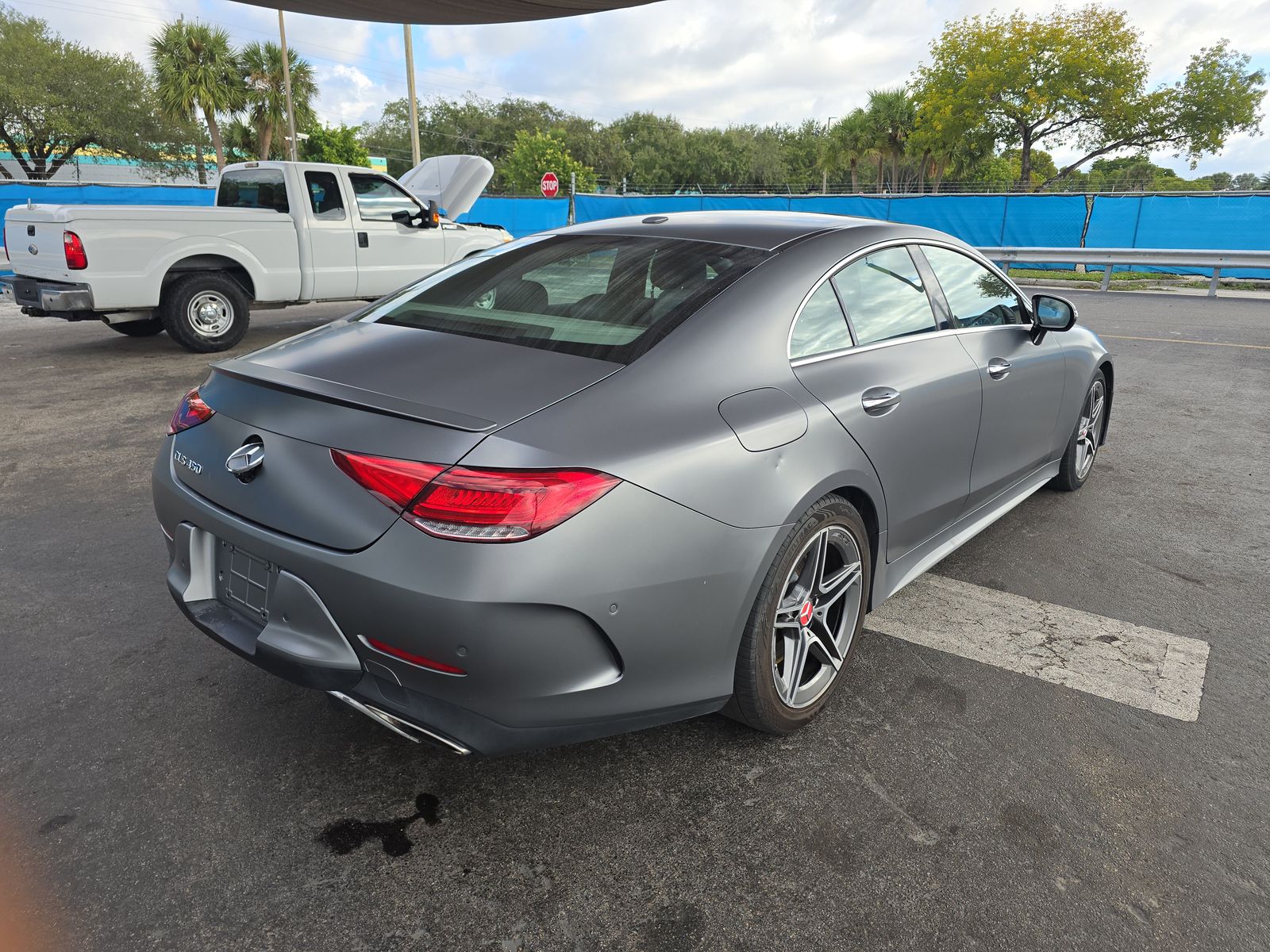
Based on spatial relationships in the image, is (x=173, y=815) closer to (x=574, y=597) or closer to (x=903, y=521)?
(x=574, y=597)

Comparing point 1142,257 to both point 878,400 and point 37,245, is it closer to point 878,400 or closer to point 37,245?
point 878,400

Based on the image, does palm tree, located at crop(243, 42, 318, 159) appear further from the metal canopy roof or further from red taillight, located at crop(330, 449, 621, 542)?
red taillight, located at crop(330, 449, 621, 542)

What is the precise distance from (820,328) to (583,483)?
1178mm

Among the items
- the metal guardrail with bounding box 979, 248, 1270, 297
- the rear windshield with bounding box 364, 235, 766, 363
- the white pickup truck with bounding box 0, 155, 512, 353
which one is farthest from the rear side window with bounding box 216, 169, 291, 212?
the metal guardrail with bounding box 979, 248, 1270, 297

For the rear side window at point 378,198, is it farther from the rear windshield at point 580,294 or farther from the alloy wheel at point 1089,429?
the alloy wheel at point 1089,429

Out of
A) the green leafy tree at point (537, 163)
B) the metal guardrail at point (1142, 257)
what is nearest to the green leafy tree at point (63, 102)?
the green leafy tree at point (537, 163)

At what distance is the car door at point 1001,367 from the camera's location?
3.53 metres

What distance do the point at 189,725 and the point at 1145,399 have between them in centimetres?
768

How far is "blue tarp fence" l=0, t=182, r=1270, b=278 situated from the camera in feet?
61.5

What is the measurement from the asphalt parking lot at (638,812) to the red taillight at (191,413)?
91 centimetres

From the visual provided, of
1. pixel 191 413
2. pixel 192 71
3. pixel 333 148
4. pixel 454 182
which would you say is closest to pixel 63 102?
pixel 192 71

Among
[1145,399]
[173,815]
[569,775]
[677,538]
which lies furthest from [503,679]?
[1145,399]

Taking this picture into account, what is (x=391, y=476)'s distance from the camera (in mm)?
1985

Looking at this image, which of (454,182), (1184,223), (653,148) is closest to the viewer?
(454,182)
